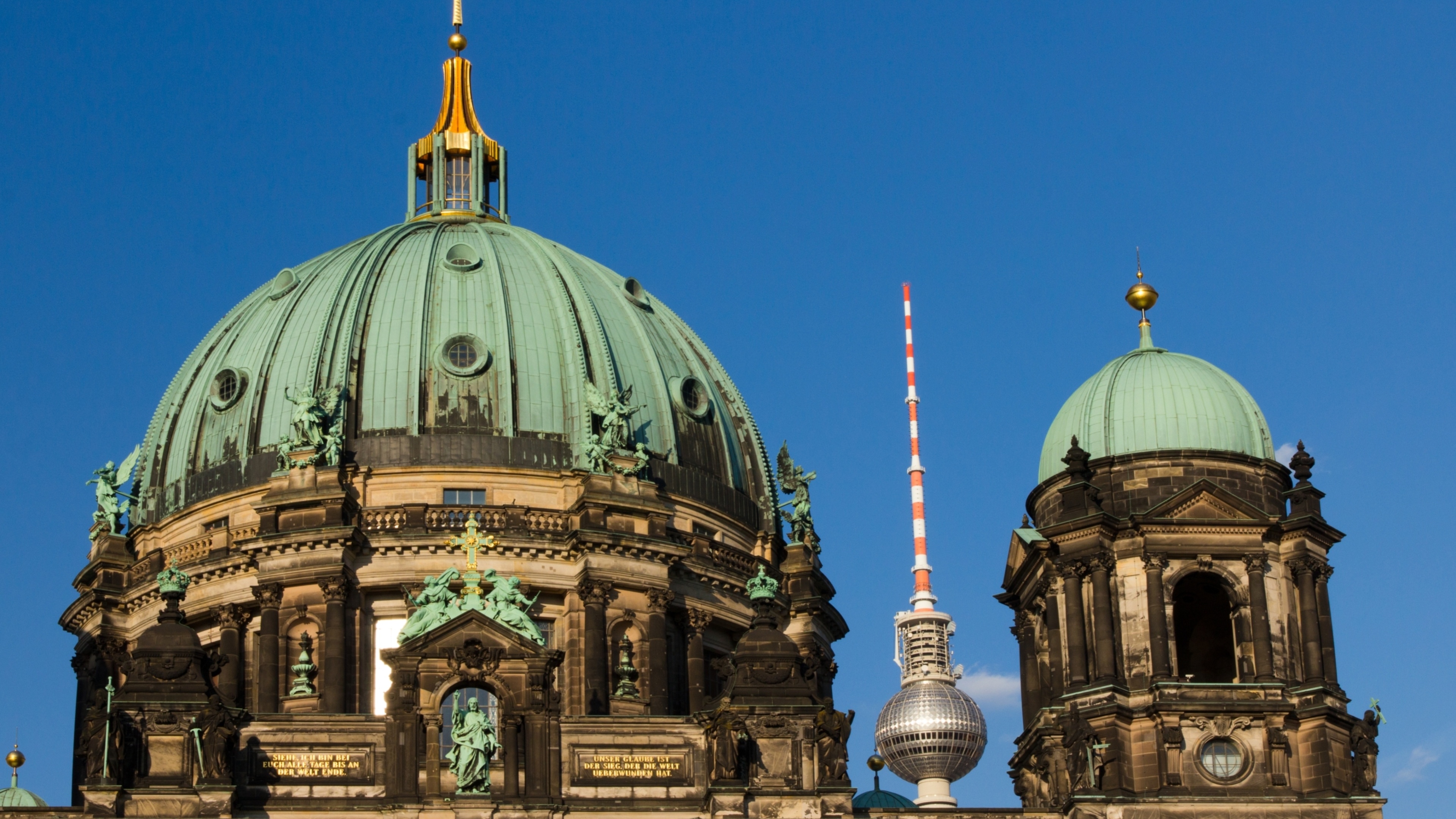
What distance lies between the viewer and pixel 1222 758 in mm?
64188

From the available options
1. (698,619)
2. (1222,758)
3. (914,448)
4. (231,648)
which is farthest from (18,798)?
(914,448)

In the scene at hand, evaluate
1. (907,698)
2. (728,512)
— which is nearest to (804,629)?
(728,512)

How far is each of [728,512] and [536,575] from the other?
7686mm

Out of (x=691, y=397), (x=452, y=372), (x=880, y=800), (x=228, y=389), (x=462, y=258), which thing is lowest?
(x=880, y=800)

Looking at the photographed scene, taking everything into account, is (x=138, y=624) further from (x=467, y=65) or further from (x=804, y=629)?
(x=467, y=65)

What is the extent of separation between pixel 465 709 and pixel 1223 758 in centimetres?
1872

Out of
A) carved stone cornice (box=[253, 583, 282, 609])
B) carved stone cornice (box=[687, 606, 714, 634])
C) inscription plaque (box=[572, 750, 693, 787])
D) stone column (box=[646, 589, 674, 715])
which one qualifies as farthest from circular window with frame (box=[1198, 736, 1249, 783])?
carved stone cornice (box=[253, 583, 282, 609])

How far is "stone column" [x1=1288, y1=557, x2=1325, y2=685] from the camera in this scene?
64.8m

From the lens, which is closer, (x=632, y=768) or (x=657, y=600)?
(x=632, y=768)

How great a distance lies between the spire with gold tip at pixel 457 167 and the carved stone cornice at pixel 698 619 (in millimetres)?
18143

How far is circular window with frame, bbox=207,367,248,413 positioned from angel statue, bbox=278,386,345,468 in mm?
3358

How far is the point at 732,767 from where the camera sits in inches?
2393

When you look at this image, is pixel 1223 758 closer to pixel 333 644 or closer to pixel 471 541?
pixel 471 541

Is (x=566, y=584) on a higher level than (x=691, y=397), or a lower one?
lower
